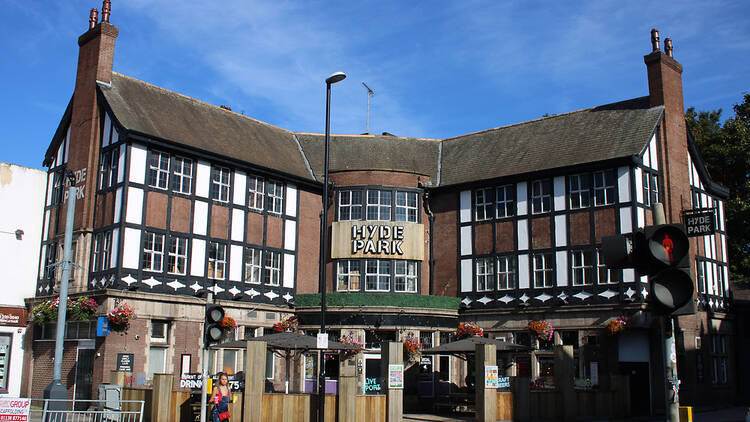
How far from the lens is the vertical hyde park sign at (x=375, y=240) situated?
1339 inches

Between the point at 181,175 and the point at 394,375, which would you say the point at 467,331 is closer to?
the point at 394,375

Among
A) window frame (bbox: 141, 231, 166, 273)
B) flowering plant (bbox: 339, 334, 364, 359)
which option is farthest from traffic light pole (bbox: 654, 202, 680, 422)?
window frame (bbox: 141, 231, 166, 273)

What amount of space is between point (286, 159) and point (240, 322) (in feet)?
30.1

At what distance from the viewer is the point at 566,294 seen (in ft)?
101

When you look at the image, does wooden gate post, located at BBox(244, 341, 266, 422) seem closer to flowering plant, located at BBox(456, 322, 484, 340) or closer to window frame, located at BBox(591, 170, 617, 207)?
flowering plant, located at BBox(456, 322, 484, 340)

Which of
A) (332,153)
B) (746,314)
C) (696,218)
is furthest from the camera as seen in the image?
(332,153)

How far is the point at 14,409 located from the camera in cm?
1448

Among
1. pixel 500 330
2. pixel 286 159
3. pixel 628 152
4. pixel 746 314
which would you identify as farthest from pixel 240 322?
pixel 746 314

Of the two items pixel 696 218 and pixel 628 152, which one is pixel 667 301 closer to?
pixel 696 218

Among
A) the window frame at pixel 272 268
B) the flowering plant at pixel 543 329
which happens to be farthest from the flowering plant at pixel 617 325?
the window frame at pixel 272 268

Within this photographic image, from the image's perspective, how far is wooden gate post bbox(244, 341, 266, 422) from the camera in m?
20.2

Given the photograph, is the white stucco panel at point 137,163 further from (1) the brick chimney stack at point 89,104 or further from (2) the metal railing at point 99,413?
(2) the metal railing at point 99,413

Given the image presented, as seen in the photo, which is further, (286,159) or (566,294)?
(286,159)

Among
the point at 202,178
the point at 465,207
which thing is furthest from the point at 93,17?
the point at 465,207
